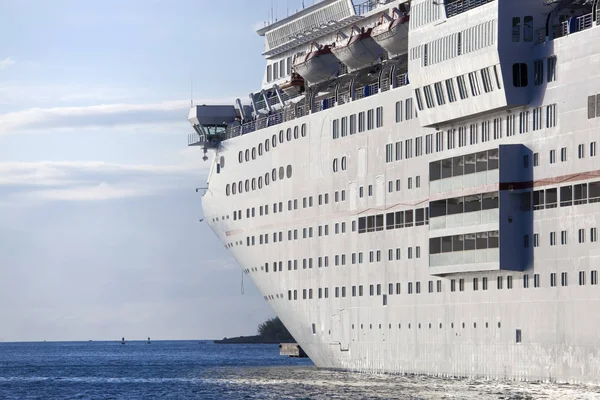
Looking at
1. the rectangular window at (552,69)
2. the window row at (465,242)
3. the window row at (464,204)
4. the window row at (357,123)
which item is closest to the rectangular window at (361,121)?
the window row at (357,123)

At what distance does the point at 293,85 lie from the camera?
218 feet

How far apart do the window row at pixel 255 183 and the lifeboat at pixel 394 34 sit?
353 inches

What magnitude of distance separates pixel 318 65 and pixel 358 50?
153 inches

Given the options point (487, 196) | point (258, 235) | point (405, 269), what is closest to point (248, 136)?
point (258, 235)

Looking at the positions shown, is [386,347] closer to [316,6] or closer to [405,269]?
[405,269]

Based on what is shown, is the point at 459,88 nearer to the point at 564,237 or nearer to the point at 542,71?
the point at 542,71

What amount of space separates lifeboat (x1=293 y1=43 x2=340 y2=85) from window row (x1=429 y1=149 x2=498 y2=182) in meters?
12.4

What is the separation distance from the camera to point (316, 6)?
66875 millimetres

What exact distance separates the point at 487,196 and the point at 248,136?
21.4 m

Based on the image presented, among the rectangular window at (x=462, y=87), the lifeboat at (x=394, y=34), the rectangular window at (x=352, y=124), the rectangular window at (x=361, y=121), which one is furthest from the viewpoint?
the rectangular window at (x=352, y=124)

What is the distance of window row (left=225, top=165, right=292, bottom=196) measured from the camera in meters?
63.9

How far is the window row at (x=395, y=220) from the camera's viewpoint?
5352 cm

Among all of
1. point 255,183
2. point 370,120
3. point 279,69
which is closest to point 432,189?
point 370,120

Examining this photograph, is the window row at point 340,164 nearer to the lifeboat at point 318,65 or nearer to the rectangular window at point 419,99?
the lifeboat at point 318,65
